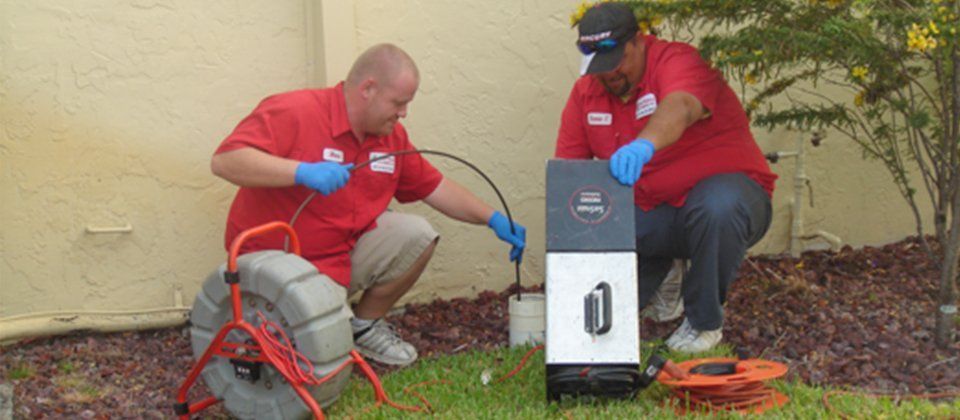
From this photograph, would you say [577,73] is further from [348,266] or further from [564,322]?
[564,322]


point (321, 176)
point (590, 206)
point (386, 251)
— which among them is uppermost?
point (321, 176)

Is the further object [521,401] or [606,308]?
[521,401]

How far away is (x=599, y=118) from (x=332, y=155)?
1.16 metres

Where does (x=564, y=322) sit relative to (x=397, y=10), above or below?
below

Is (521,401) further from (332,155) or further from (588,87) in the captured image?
(588,87)

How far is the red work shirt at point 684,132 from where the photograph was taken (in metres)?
4.32

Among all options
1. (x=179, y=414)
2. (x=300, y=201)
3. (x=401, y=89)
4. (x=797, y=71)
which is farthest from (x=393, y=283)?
(x=797, y=71)

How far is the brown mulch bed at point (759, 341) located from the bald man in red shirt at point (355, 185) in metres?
0.39

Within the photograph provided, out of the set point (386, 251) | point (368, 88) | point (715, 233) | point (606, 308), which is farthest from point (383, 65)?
point (715, 233)

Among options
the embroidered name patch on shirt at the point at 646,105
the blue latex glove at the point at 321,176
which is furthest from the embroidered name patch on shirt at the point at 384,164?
the embroidered name patch on shirt at the point at 646,105

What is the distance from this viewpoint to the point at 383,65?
4.07m

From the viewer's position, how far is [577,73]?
5.12 m

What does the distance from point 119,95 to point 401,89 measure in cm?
123

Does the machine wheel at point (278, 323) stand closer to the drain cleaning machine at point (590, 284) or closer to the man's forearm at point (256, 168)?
the man's forearm at point (256, 168)
